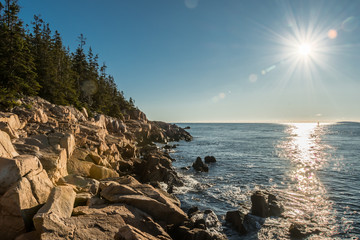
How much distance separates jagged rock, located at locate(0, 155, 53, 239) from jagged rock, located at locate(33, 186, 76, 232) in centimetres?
54

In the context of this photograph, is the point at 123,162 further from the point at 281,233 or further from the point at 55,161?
the point at 281,233

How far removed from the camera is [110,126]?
3856 cm

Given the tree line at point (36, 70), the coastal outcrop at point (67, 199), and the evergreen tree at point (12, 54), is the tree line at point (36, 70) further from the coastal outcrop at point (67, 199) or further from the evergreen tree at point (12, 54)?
the coastal outcrop at point (67, 199)

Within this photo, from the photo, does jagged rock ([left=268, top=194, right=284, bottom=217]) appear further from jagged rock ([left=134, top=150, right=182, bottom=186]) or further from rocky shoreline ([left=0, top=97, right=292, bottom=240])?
jagged rock ([left=134, top=150, right=182, bottom=186])

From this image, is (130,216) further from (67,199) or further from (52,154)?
(52,154)

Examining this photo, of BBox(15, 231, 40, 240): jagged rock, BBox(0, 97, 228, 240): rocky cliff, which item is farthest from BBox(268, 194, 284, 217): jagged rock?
BBox(15, 231, 40, 240): jagged rock

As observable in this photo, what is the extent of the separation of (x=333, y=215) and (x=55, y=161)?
19773 mm

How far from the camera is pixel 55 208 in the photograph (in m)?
7.11

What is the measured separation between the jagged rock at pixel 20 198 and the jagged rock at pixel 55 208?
0.54 metres

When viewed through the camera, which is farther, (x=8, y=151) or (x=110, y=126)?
(x=110, y=126)

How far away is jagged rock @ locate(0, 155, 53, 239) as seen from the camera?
6.79 meters

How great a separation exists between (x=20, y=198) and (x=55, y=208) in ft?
4.12

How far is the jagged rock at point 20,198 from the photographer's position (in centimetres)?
679

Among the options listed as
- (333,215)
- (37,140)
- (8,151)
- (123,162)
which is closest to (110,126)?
(123,162)
